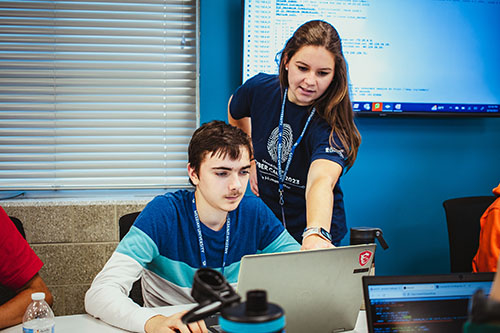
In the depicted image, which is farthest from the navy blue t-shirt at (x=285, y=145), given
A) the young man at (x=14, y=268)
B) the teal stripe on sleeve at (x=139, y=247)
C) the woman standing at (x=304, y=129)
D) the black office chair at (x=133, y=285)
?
the young man at (x=14, y=268)

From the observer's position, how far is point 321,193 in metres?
1.56

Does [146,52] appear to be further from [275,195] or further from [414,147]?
[414,147]

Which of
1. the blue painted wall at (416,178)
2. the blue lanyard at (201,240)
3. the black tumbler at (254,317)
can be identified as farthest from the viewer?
the blue painted wall at (416,178)

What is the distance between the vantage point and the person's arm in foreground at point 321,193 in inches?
59.1

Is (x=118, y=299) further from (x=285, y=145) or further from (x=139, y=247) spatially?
(x=285, y=145)

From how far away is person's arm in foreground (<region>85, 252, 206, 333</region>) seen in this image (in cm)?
112

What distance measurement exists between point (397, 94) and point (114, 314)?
2.08 metres

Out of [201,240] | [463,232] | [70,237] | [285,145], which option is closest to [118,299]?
[201,240]

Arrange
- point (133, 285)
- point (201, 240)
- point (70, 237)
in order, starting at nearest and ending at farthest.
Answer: point (201, 240), point (133, 285), point (70, 237)

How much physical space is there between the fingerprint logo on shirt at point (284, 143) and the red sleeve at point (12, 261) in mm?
1029

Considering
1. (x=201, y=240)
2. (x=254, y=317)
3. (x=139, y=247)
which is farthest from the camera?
(x=201, y=240)

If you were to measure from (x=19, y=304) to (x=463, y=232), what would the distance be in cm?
178

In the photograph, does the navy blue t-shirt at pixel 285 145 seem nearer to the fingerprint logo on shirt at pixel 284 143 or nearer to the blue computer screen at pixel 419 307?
the fingerprint logo on shirt at pixel 284 143

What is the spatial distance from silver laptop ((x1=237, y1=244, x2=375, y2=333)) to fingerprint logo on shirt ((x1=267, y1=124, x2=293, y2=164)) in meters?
0.92
